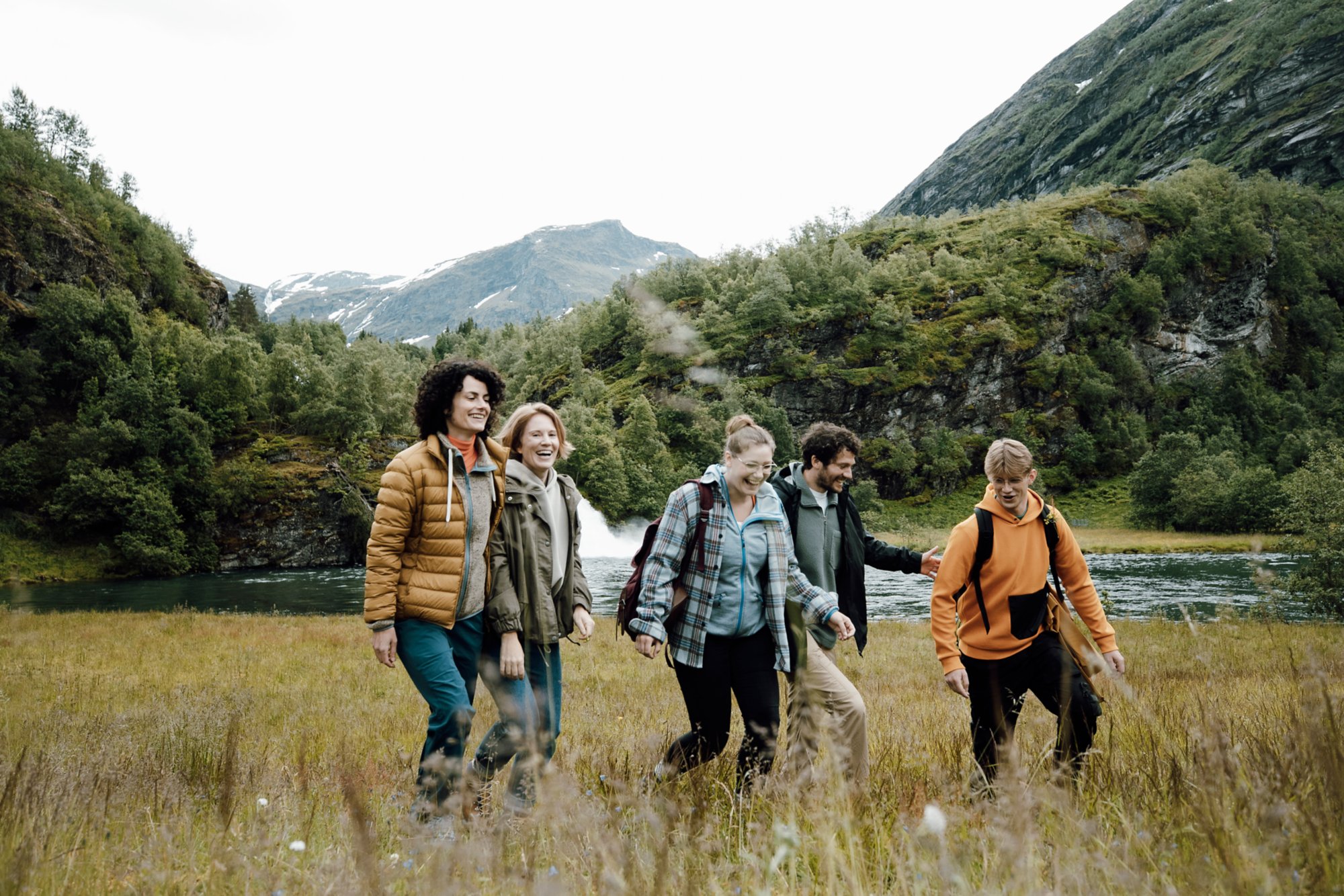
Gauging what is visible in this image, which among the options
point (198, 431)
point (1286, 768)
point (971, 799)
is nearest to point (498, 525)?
point (971, 799)

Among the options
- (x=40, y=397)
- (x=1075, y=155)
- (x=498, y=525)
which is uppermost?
(x=1075, y=155)

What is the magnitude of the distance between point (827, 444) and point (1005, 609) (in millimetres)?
1500

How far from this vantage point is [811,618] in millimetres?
4496

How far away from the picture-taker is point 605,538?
58.8 meters

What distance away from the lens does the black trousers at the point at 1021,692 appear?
12.8 feet

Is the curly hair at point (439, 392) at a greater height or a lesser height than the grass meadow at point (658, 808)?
greater

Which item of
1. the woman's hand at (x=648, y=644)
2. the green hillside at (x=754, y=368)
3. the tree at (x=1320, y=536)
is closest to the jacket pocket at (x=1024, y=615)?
the woman's hand at (x=648, y=644)

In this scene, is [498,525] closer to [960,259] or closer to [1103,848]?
[1103,848]

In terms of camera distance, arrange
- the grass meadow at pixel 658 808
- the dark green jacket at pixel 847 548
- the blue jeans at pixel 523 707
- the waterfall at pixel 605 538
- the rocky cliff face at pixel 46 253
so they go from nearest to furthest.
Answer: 1. the grass meadow at pixel 658 808
2. the blue jeans at pixel 523 707
3. the dark green jacket at pixel 847 548
4. the waterfall at pixel 605 538
5. the rocky cliff face at pixel 46 253

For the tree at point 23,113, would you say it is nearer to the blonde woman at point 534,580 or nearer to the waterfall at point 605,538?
the waterfall at point 605,538

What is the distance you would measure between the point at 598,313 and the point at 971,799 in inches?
3734

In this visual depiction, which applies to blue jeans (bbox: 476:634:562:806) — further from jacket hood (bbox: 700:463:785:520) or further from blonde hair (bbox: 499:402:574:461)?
jacket hood (bbox: 700:463:785:520)

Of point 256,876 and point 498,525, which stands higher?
point 498,525

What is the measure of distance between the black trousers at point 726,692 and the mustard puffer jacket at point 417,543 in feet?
4.57
